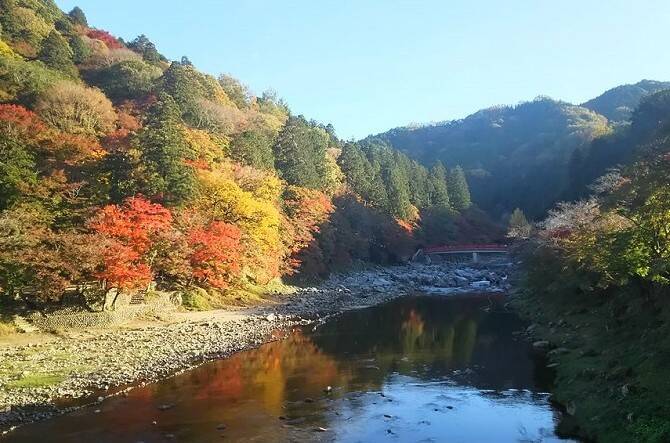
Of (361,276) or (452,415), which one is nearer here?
(452,415)

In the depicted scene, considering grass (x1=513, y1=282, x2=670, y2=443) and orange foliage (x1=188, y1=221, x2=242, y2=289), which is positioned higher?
orange foliage (x1=188, y1=221, x2=242, y2=289)

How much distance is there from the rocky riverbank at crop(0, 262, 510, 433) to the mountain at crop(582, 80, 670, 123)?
400ft

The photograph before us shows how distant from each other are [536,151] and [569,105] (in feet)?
112

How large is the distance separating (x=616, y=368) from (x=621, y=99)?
154 meters

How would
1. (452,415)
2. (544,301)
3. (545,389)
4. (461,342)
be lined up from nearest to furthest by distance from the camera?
1. (452,415)
2. (545,389)
3. (461,342)
4. (544,301)

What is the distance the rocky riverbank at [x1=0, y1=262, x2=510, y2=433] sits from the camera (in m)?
16.9

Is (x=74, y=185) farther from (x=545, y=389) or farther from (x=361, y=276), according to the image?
(x=361, y=276)

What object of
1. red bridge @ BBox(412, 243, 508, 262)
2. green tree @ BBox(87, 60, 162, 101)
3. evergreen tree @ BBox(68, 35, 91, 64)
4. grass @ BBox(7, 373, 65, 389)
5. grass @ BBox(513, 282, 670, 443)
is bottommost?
grass @ BBox(7, 373, 65, 389)

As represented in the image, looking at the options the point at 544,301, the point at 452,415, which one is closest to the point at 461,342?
the point at 544,301

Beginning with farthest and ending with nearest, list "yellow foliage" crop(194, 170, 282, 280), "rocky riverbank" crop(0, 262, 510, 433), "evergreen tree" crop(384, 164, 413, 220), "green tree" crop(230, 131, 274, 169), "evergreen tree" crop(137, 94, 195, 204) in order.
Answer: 1. "evergreen tree" crop(384, 164, 413, 220)
2. "green tree" crop(230, 131, 274, 169)
3. "yellow foliage" crop(194, 170, 282, 280)
4. "evergreen tree" crop(137, 94, 195, 204)
5. "rocky riverbank" crop(0, 262, 510, 433)


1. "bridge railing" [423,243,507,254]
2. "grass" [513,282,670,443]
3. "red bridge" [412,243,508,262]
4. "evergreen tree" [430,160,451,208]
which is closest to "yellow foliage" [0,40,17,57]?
"grass" [513,282,670,443]

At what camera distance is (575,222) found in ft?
99.2

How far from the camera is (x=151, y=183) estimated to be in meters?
34.1

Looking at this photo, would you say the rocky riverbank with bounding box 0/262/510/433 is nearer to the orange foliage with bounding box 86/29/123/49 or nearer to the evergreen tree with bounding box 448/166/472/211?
the orange foliage with bounding box 86/29/123/49
